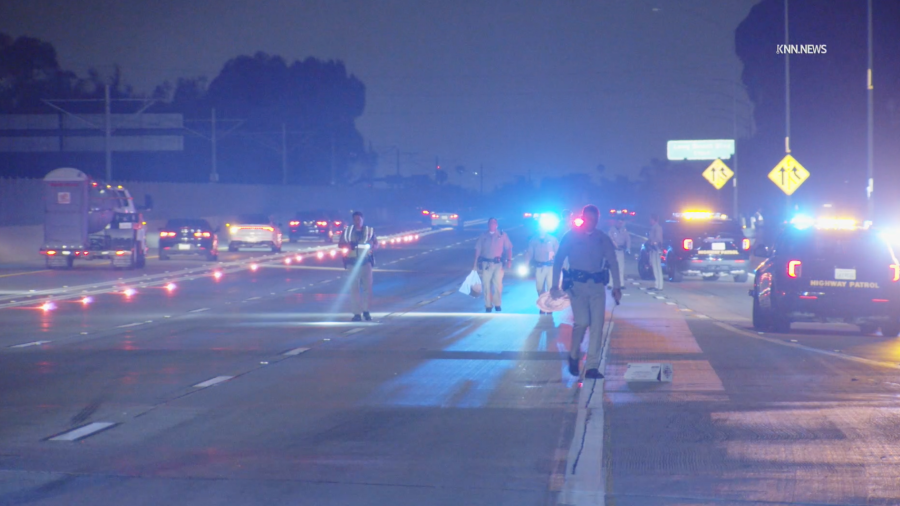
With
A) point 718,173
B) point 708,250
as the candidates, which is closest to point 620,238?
point 708,250

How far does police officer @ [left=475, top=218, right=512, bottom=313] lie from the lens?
2055 centimetres

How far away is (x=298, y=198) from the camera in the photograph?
89438 millimetres

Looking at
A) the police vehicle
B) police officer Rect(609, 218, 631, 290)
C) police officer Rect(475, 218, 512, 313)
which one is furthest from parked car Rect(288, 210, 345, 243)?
police officer Rect(475, 218, 512, 313)

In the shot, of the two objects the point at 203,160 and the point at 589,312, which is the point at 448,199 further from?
the point at 589,312

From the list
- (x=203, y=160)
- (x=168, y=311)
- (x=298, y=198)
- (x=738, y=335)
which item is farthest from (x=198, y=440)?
(x=203, y=160)

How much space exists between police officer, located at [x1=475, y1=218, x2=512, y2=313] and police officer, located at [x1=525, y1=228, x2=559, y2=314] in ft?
2.14

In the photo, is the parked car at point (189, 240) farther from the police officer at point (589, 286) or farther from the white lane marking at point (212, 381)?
the police officer at point (589, 286)

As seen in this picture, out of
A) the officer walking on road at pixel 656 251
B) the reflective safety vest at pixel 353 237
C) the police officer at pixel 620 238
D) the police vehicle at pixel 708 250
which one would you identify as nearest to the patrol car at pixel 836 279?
the reflective safety vest at pixel 353 237

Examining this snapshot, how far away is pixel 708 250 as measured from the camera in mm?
30984

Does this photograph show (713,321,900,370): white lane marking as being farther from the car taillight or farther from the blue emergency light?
the blue emergency light

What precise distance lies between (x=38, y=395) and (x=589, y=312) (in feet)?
A: 19.0

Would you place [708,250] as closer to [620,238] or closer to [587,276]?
[620,238]

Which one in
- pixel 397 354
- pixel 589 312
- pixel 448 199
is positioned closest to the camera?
pixel 589 312

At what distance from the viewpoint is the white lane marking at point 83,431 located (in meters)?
8.58
